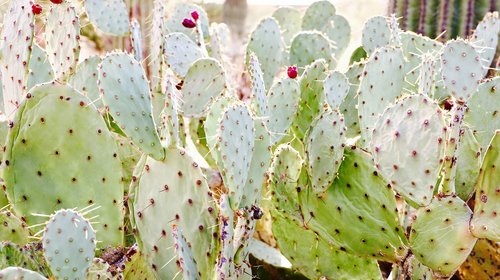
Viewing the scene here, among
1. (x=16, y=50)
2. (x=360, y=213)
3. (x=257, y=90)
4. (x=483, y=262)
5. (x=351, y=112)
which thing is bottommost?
(x=483, y=262)

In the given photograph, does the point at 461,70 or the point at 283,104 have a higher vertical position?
the point at 461,70

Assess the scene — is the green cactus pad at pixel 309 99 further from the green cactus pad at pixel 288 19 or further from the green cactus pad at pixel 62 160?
the green cactus pad at pixel 288 19

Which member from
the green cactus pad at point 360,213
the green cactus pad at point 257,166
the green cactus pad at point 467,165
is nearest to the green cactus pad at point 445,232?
the green cactus pad at point 360,213

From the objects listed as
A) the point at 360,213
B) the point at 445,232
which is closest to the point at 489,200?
the point at 445,232

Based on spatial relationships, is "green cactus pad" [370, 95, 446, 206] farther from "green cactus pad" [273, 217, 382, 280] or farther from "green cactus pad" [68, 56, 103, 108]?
"green cactus pad" [68, 56, 103, 108]

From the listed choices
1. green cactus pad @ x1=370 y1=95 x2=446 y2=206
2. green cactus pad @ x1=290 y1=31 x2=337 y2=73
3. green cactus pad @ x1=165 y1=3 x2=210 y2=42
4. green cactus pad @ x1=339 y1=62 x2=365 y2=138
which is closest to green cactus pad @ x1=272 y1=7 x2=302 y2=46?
green cactus pad @ x1=165 y1=3 x2=210 y2=42

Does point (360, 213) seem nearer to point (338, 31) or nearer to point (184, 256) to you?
point (184, 256)

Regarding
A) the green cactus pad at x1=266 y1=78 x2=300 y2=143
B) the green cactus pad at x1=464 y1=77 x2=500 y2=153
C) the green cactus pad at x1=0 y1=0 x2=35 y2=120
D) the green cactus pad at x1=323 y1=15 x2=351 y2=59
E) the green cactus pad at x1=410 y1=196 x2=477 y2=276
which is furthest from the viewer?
the green cactus pad at x1=323 y1=15 x2=351 y2=59

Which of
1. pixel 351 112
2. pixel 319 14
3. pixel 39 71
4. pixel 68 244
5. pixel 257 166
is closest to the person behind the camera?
pixel 68 244
